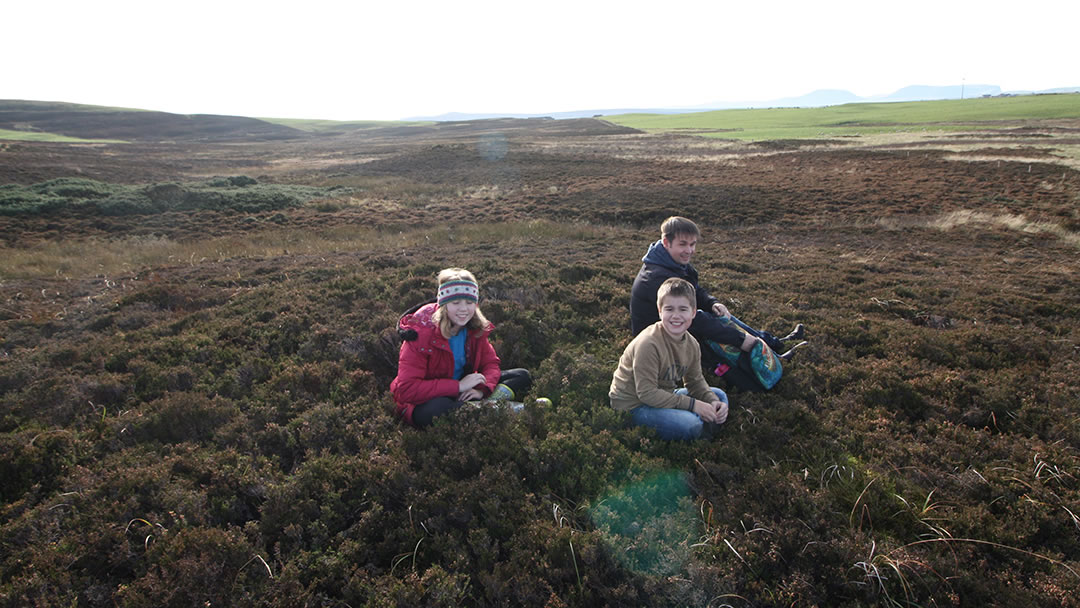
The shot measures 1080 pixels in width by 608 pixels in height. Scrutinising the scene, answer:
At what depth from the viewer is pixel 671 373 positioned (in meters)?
4.52

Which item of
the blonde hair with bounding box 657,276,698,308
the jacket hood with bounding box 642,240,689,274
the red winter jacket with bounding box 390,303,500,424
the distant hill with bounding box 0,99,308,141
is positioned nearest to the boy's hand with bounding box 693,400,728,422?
the blonde hair with bounding box 657,276,698,308

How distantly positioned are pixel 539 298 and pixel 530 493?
4.87 metres

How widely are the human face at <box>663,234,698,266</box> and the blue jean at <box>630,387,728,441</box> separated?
153 cm

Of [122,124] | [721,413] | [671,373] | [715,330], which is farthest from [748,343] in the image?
[122,124]

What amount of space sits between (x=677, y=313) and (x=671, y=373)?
615 millimetres

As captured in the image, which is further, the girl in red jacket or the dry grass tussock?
the dry grass tussock

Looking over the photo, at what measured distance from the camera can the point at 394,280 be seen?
376 inches

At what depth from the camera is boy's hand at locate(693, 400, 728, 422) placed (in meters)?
4.41

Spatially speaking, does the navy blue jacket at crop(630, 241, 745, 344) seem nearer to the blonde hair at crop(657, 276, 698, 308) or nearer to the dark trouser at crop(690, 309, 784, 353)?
the dark trouser at crop(690, 309, 784, 353)

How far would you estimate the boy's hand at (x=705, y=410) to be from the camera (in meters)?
4.41

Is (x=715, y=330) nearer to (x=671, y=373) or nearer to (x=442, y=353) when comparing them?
(x=671, y=373)

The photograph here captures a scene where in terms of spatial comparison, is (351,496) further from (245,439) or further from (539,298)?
(539,298)

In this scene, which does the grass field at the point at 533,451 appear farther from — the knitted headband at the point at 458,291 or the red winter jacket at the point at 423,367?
the knitted headband at the point at 458,291

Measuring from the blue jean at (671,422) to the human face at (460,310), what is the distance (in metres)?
1.87
